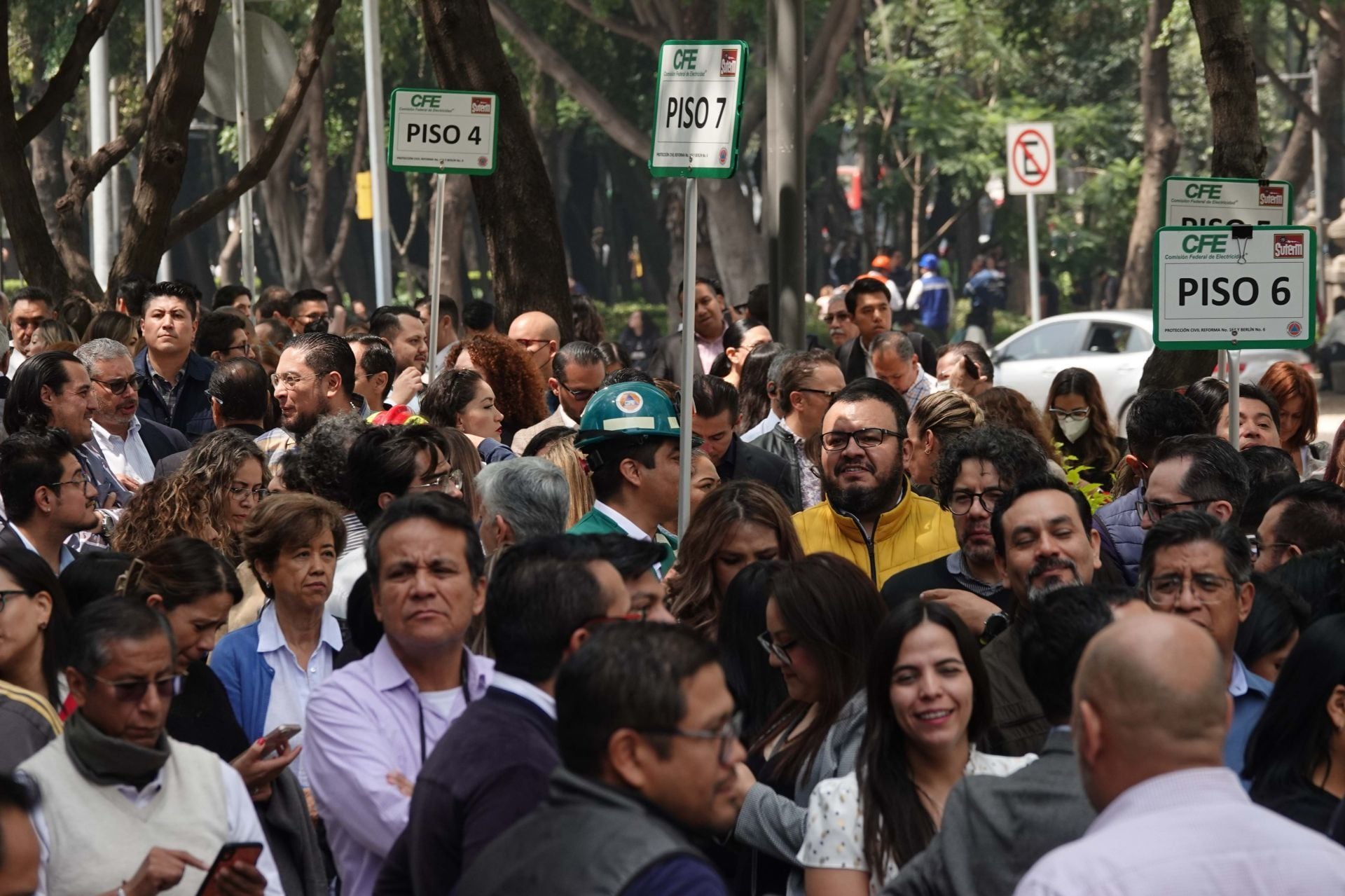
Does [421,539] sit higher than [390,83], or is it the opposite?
[390,83]

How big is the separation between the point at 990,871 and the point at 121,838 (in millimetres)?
1863

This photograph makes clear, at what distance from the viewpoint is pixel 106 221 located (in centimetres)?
2714

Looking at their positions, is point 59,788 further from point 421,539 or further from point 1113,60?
point 1113,60

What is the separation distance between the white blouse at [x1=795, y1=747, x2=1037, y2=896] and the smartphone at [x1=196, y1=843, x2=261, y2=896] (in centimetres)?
121

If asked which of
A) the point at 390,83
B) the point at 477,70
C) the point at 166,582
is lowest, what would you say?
the point at 166,582

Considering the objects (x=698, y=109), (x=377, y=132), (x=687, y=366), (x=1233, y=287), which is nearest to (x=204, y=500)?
(x=687, y=366)

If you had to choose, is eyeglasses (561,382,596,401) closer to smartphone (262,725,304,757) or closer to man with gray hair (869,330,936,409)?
man with gray hair (869,330,936,409)

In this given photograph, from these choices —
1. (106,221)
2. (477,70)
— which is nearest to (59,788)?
(477,70)

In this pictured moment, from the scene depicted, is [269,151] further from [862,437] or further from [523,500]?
[523,500]

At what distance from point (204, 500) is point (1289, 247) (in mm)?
5490

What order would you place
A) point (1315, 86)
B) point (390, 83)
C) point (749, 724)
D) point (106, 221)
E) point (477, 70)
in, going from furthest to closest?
point (390, 83) → point (1315, 86) → point (106, 221) → point (477, 70) → point (749, 724)

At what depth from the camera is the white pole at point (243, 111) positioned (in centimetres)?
1917

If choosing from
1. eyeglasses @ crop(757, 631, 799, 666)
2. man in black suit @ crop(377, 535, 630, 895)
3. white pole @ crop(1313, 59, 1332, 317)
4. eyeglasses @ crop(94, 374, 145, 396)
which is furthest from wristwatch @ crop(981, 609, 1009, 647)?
white pole @ crop(1313, 59, 1332, 317)

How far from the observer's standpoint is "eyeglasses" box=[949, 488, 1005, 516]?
23.6ft
